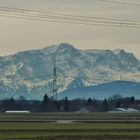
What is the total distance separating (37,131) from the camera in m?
65.1

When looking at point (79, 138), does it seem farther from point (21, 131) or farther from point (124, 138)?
point (21, 131)

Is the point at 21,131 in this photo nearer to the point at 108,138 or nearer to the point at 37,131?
the point at 37,131

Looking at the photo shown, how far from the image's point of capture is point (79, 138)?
55688 mm

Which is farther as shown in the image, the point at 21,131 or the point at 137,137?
the point at 21,131

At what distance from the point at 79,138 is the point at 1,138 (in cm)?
708

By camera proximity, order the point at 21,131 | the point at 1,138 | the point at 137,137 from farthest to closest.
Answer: the point at 21,131, the point at 137,137, the point at 1,138

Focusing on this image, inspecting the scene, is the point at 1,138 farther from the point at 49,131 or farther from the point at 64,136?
the point at 49,131

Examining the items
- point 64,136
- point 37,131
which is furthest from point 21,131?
point 64,136

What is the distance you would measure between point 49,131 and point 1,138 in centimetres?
1225

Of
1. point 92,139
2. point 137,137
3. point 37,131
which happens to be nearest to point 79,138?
point 92,139

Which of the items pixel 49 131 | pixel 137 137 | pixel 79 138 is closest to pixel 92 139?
pixel 79 138

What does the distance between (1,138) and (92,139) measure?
8.08m

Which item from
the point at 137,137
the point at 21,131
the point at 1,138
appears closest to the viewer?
the point at 1,138

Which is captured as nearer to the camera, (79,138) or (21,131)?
(79,138)
